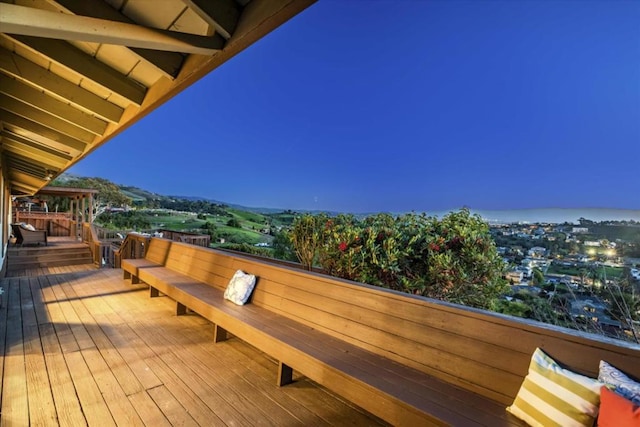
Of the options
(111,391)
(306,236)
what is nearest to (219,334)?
(111,391)

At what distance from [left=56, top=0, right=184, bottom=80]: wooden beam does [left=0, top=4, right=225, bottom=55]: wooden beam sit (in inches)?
13.0

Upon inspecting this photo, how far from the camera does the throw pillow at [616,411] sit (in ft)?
3.16

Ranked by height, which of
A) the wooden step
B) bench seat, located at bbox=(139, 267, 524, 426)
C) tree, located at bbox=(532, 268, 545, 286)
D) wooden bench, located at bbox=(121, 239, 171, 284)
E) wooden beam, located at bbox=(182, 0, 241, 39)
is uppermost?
wooden beam, located at bbox=(182, 0, 241, 39)

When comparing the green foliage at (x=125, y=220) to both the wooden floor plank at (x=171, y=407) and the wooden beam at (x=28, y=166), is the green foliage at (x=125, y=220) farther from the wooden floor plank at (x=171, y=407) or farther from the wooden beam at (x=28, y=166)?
the wooden floor plank at (x=171, y=407)

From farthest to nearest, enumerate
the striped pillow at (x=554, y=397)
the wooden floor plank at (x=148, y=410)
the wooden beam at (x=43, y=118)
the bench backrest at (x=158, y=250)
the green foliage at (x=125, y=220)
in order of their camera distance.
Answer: the green foliage at (x=125, y=220), the bench backrest at (x=158, y=250), the wooden beam at (x=43, y=118), the wooden floor plank at (x=148, y=410), the striped pillow at (x=554, y=397)

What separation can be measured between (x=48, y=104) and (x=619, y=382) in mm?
4517

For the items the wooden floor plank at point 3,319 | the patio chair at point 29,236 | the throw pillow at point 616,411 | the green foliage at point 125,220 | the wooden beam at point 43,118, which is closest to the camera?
the throw pillow at point 616,411

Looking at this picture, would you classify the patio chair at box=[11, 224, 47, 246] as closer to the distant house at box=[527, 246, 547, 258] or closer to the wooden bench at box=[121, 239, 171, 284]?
the wooden bench at box=[121, 239, 171, 284]

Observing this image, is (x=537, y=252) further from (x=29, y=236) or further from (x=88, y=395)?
(x=29, y=236)

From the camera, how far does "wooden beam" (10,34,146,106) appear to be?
1902 mm

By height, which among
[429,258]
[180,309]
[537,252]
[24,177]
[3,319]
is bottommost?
[3,319]

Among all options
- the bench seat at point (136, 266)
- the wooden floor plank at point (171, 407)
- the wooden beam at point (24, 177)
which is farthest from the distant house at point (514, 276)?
the wooden beam at point (24, 177)

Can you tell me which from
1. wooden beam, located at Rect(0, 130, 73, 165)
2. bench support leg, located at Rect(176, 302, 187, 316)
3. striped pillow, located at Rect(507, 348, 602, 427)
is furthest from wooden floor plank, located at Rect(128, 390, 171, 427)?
wooden beam, located at Rect(0, 130, 73, 165)

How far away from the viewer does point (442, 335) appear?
1670 millimetres
